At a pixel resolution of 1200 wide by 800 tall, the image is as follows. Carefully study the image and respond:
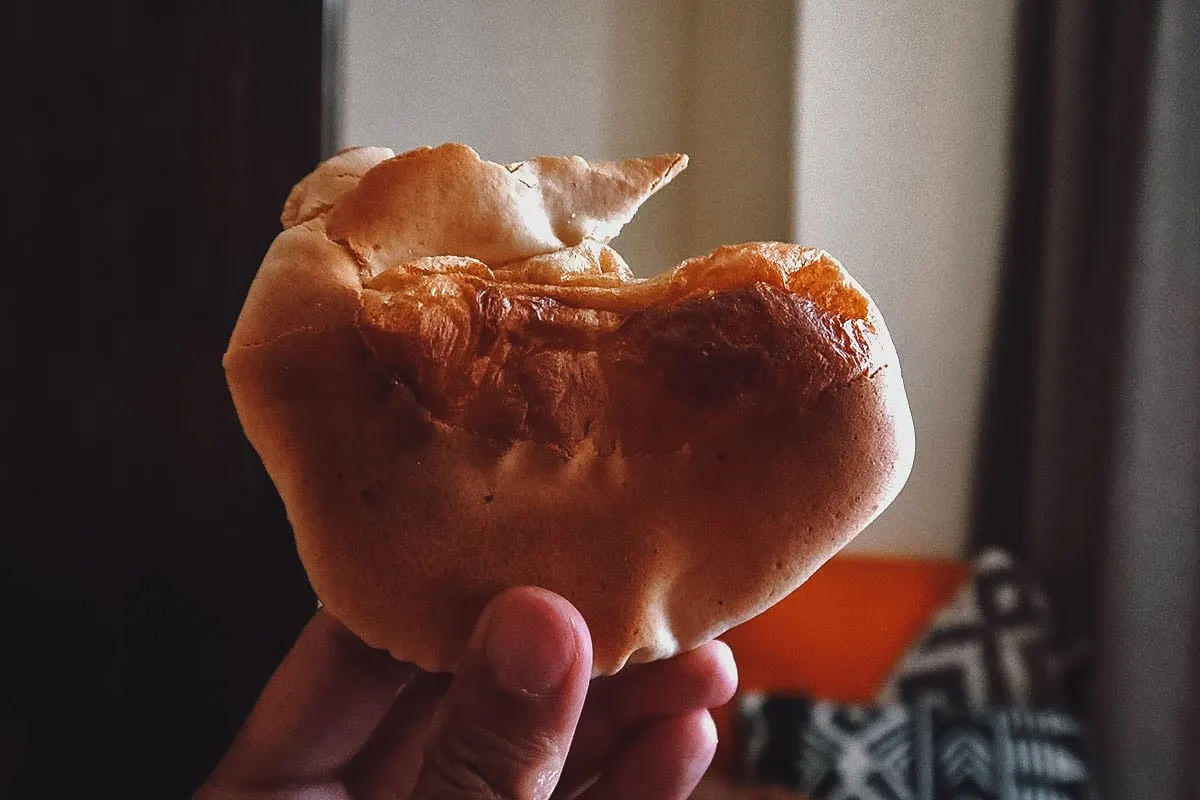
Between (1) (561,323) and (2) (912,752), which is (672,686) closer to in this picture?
(1) (561,323)

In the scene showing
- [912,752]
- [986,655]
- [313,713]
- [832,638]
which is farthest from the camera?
[832,638]

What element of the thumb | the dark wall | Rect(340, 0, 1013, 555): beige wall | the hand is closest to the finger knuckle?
the thumb

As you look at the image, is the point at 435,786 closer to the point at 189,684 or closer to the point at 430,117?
the point at 189,684

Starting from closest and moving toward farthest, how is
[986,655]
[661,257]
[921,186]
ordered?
[986,655], [921,186], [661,257]

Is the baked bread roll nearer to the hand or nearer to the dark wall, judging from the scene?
the hand

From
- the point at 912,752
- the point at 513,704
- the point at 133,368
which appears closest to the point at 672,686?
the point at 513,704

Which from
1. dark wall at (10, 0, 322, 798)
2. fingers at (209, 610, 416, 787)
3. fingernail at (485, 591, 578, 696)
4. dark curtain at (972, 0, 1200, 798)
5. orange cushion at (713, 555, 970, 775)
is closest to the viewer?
fingernail at (485, 591, 578, 696)

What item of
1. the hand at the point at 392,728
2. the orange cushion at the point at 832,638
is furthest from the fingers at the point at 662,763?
the orange cushion at the point at 832,638
